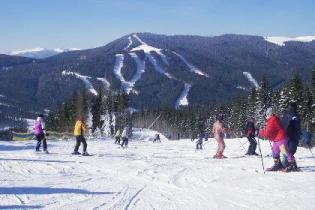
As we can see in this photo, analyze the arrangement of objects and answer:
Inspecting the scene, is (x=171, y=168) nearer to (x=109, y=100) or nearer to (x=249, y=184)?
(x=249, y=184)

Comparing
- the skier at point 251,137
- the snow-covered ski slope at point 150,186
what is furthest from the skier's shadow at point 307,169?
the skier at point 251,137

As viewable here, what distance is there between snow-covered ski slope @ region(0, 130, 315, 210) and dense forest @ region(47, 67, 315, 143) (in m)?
34.8

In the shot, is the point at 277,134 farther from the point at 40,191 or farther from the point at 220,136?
the point at 40,191

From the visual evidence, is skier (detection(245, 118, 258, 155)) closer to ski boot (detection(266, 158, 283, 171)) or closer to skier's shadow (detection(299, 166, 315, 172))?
skier's shadow (detection(299, 166, 315, 172))

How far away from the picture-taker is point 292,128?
15.1 meters

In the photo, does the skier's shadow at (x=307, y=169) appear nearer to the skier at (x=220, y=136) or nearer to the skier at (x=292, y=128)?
the skier at (x=292, y=128)

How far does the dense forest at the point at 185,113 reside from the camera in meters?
60.2

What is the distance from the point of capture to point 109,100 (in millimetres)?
94000

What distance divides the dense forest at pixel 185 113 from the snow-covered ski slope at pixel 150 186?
3484cm

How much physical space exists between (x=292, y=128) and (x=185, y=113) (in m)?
117

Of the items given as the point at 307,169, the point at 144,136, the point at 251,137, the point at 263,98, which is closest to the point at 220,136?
the point at 251,137

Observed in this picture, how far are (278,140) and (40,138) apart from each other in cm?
1068

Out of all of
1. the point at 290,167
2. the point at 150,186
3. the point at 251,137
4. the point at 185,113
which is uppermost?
the point at 185,113

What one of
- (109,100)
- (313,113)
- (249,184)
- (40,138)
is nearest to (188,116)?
(109,100)
